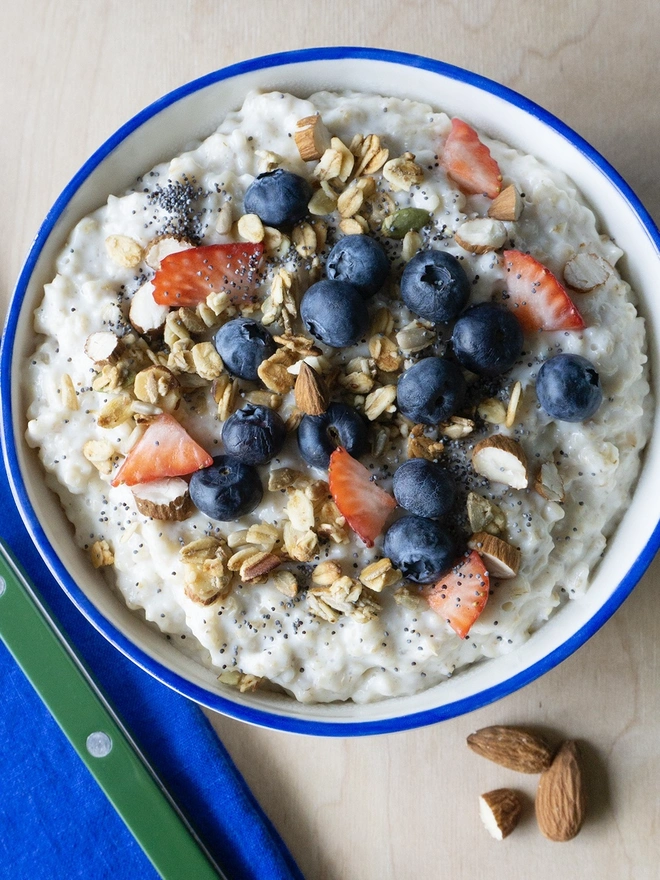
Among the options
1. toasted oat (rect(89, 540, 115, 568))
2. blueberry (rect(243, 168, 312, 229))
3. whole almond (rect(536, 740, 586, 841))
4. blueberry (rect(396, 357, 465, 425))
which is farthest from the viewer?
whole almond (rect(536, 740, 586, 841))

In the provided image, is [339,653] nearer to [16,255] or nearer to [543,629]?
[543,629]

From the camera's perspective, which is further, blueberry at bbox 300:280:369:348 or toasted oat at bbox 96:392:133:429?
toasted oat at bbox 96:392:133:429

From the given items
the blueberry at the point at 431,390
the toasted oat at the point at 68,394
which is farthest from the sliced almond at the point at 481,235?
the toasted oat at the point at 68,394

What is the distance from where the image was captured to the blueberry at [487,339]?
150 cm

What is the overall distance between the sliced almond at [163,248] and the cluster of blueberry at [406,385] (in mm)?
192

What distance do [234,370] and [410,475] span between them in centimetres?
38

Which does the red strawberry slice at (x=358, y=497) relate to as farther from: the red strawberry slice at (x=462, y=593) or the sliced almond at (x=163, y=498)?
the sliced almond at (x=163, y=498)

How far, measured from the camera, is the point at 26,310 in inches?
67.6

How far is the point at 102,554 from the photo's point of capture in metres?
1.72

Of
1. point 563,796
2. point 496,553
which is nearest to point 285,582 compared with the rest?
point 496,553

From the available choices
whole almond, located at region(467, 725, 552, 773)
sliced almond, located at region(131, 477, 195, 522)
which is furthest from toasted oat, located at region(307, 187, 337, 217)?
whole almond, located at region(467, 725, 552, 773)

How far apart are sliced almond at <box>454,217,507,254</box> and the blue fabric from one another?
1.15m

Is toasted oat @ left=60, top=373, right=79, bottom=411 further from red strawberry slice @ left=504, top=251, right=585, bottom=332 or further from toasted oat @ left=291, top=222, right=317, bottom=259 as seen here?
red strawberry slice @ left=504, top=251, right=585, bottom=332

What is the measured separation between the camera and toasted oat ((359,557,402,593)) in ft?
5.07
